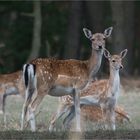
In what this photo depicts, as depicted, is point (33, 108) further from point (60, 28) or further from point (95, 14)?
point (60, 28)

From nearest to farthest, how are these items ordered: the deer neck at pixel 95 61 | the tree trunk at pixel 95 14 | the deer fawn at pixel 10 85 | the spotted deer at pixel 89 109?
the deer neck at pixel 95 61 < the spotted deer at pixel 89 109 < the deer fawn at pixel 10 85 < the tree trunk at pixel 95 14

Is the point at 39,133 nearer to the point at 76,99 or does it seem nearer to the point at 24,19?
the point at 76,99

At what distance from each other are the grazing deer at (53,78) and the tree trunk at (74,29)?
17378 millimetres

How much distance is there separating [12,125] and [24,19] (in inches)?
823

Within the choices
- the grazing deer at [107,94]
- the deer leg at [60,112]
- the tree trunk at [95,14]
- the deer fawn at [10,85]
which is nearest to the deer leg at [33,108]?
the deer leg at [60,112]

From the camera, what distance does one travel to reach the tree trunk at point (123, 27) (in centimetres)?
2778

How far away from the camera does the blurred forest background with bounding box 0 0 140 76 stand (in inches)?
1138

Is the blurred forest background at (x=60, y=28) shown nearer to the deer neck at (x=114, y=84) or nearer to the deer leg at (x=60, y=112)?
the deer leg at (x=60, y=112)

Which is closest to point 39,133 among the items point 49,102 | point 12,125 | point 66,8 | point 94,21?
point 12,125

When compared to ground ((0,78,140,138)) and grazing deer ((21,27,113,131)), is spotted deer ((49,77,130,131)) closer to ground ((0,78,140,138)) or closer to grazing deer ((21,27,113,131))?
ground ((0,78,140,138))

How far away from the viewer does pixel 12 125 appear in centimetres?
1280

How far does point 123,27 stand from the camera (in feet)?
93.5

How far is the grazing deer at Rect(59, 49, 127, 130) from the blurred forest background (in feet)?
48.3

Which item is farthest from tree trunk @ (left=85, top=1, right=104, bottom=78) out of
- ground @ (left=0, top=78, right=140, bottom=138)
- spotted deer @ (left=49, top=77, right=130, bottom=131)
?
spotted deer @ (left=49, top=77, right=130, bottom=131)
